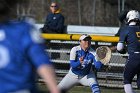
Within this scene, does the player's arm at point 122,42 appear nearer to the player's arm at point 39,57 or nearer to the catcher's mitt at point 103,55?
the catcher's mitt at point 103,55

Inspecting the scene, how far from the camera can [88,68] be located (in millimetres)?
9562

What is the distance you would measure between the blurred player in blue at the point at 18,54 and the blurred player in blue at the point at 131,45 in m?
6.29

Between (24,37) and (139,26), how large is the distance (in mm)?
6837

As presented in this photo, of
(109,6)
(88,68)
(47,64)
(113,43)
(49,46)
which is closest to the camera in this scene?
(47,64)

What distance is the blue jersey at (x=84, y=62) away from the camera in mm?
9469

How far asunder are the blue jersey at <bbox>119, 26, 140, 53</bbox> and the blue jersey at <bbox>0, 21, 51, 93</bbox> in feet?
20.9

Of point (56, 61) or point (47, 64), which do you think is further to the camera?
point (56, 61)

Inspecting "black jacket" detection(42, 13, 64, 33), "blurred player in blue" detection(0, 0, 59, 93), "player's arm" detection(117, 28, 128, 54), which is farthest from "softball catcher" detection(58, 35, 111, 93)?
"blurred player in blue" detection(0, 0, 59, 93)

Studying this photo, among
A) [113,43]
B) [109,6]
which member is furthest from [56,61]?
[109,6]

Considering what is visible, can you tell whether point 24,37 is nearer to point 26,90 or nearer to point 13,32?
point 13,32

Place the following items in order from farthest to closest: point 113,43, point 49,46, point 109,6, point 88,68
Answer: point 109,6 → point 49,46 → point 113,43 → point 88,68

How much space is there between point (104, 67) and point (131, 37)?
2.37m

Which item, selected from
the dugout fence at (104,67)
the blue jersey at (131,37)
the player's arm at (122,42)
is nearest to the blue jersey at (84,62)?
the player's arm at (122,42)

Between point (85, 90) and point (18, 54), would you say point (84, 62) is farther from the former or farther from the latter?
point (18, 54)
